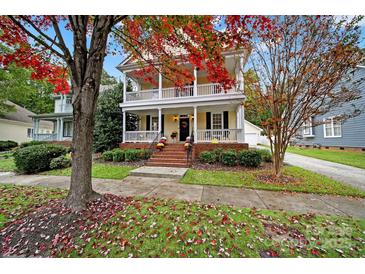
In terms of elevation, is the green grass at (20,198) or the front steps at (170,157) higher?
the front steps at (170,157)

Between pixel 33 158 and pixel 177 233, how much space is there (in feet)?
25.7

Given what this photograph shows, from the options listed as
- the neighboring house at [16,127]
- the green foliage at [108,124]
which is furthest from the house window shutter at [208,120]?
the neighboring house at [16,127]

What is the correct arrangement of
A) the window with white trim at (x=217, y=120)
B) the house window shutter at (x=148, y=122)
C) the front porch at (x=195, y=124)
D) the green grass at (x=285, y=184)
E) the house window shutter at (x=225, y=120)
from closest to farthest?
the green grass at (x=285, y=184)
the front porch at (x=195, y=124)
the house window shutter at (x=225, y=120)
the window with white trim at (x=217, y=120)
the house window shutter at (x=148, y=122)

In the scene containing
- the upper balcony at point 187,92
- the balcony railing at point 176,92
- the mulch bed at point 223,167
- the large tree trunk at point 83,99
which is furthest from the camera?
the balcony railing at point 176,92

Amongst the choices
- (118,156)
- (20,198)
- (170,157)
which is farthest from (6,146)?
(170,157)

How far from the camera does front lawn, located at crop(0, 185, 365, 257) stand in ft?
6.83

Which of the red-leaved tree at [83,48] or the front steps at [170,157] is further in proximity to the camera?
the front steps at [170,157]

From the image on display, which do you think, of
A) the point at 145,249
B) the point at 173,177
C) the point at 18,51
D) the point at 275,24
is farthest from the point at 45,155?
the point at 275,24

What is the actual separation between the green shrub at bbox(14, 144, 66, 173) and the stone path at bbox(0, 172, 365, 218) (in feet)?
3.84

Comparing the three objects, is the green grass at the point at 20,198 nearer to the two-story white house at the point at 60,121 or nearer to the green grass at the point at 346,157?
the green grass at the point at 346,157

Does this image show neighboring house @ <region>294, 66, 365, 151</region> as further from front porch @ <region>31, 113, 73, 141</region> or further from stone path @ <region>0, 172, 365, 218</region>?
front porch @ <region>31, 113, 73, 141</region>

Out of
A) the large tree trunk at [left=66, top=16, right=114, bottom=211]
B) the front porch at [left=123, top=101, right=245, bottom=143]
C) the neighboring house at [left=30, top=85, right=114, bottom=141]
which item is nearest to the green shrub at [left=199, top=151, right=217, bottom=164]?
the front porch at [left=123, top=101, right=245, bottom=143]

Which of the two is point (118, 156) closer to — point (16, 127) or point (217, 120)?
point (217, 120)

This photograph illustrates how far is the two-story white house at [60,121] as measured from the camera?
1666 cm
